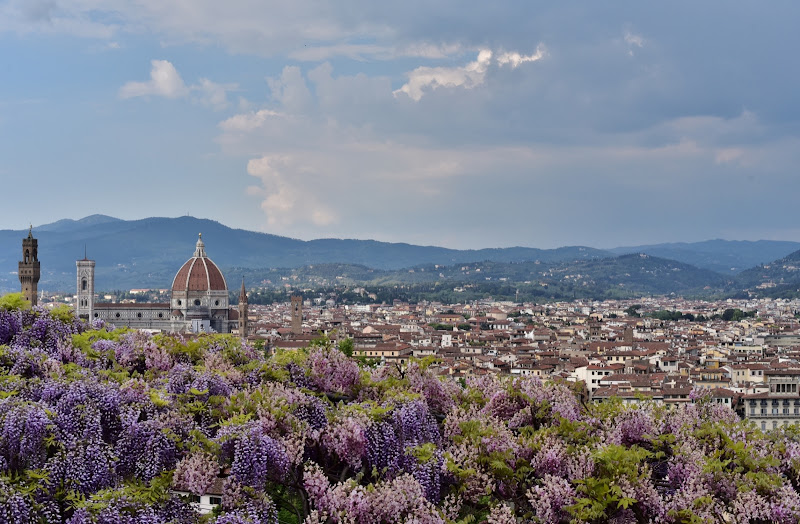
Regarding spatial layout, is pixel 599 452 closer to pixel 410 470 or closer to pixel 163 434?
pixel 410 470

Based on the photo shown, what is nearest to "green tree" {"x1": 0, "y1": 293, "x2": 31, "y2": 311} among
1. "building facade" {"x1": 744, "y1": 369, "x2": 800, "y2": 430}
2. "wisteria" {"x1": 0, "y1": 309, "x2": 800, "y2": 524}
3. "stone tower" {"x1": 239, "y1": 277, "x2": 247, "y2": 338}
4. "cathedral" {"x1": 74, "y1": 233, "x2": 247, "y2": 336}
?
"wisteria" {"x1": 0, "y1": 309, "x2": 800, "y2": 524}

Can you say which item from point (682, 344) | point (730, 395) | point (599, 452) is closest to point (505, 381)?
point (599, 452)

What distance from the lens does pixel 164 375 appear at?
12.8 m

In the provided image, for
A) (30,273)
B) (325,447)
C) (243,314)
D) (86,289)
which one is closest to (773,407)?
(30,273)

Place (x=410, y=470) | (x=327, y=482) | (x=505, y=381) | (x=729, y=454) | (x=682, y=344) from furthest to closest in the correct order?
(x=682, y=344), (x=505, y=381), (x=729, y=454), (x=410, y=470), (x=327, y=482)

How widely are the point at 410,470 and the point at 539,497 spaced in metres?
1.34

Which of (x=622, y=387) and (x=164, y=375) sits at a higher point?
(x=164, y=375)

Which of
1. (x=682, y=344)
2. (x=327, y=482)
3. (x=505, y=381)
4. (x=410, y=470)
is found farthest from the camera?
(x=682, y=344)

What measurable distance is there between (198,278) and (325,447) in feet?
236

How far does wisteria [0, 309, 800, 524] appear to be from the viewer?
9992mm

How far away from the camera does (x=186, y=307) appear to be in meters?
81.3

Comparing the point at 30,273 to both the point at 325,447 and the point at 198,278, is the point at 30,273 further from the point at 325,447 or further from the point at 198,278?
the point at 325,447

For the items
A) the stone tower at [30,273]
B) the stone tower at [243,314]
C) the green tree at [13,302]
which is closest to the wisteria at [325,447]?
the green tree at [13,302]

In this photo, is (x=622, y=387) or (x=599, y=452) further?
(x=622, y=387)
